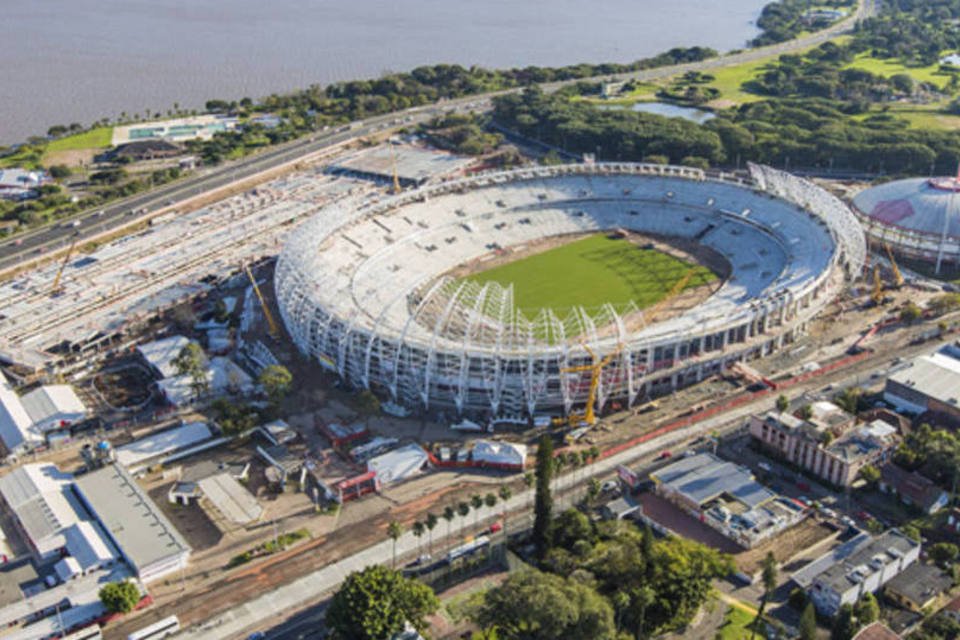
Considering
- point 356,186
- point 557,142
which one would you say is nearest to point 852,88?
point 557,142

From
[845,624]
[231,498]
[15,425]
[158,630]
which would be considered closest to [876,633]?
[845,624]

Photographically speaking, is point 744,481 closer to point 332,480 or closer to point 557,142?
point 332,480

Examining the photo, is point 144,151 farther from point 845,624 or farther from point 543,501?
point 845,624

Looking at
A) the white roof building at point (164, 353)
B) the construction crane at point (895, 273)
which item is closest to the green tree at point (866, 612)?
the construction crane at point (895, 273)

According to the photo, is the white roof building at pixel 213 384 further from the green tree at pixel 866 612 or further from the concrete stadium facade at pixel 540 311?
the green tree at pixel 866 612

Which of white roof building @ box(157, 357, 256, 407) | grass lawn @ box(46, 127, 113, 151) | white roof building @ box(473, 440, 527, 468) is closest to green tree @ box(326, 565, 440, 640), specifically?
white roof building @ box(473, 440, 527, 468)

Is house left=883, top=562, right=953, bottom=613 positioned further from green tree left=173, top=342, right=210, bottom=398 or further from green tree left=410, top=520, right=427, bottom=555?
green tree left=173, top=342, right=210, bottom=398
